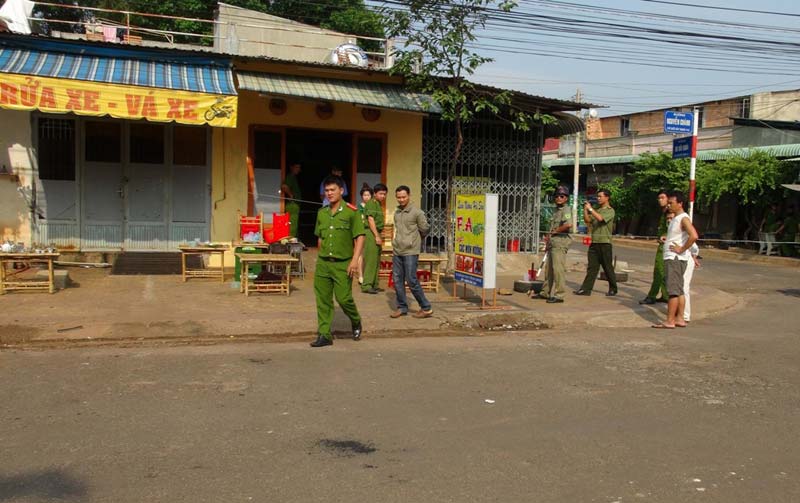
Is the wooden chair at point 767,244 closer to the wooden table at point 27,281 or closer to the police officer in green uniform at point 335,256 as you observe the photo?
the police officer in green uniform at point 335,256

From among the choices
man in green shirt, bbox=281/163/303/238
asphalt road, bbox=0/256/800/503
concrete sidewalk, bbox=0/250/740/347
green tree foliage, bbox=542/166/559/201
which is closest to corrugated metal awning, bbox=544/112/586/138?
concrete sidewalk, bbox=0/250/740/347

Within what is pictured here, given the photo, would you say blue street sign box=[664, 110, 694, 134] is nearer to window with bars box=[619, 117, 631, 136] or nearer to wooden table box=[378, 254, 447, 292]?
wooden table box=[378, 254, 447, 292]

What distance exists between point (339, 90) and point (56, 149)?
493 centimetres

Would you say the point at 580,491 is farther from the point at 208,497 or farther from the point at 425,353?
the point at 425,353

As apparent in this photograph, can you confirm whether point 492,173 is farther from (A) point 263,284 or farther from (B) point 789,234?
(B) point 789,234

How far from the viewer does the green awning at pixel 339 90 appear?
11.3 meters

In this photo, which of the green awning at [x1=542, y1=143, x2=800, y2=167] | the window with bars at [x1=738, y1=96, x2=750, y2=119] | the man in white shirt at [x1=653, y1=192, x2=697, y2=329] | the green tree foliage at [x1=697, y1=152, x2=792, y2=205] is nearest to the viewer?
the man in white shirt at [x1=653, y1=192, x2=697, y2=329]

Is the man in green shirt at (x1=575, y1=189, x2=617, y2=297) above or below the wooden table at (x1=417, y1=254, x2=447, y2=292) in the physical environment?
above

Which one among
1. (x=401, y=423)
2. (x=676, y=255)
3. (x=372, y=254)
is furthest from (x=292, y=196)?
(x=401, y=423)

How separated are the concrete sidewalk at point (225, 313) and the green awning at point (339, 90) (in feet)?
10.3

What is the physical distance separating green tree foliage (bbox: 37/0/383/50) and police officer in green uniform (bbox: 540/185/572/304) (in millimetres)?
19002

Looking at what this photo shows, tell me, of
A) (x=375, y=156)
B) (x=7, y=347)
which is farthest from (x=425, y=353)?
(x=375, y=156)

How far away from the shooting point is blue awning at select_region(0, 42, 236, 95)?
33.2 ft

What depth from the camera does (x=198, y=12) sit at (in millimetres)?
29578
